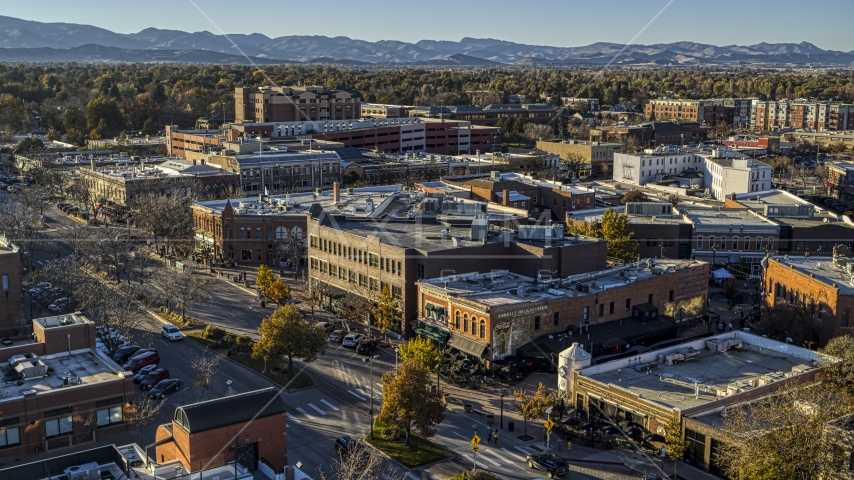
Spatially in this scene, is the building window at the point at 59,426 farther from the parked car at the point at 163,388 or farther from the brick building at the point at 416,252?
the brick building at the point at 416,252

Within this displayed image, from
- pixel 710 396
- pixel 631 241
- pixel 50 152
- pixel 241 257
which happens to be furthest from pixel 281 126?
pixel 710 396

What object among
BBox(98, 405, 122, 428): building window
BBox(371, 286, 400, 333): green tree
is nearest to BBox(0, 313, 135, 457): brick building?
BBox(98, 405, 122, 428): building window

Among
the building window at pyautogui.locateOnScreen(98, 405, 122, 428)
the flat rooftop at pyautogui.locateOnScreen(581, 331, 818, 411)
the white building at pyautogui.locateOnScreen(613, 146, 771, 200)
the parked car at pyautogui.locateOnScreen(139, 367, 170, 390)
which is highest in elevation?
the white building at pyautogui.locateOnScreen(613, 146, 771, 200)

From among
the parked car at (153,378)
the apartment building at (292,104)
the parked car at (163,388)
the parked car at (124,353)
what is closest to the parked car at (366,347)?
the parked car at (163,388)

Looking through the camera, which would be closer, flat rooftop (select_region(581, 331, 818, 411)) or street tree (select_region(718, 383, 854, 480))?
street tree (select_region(718, 383, 854, 480))

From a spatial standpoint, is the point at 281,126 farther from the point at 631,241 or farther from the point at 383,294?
the point at 383,294

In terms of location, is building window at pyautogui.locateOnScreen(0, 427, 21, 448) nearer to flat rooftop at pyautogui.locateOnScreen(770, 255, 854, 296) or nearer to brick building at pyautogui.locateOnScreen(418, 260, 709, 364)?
brick building at pyautogui.locateOnScreen(418, 260, 709, 364)
